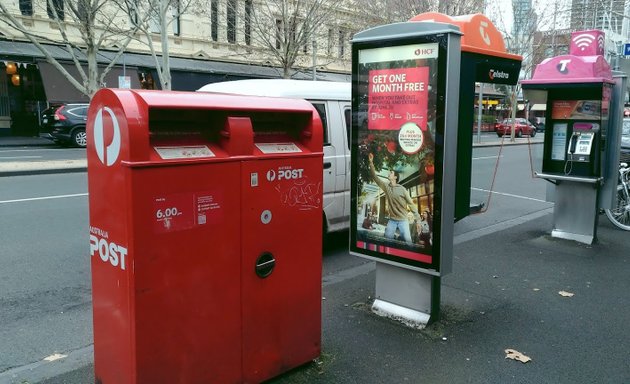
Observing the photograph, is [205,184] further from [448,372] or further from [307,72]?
[307,72]

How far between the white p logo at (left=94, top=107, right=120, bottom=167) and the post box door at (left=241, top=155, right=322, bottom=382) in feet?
2.30

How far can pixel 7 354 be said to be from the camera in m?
3.89

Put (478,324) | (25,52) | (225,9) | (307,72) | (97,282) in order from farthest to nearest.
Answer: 1. (307,72)
2. (225,9)
3. (25,52)
4. (478,324)
5. (97,282)

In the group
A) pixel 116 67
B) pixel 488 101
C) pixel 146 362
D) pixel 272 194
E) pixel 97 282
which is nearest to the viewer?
pixel 146 362

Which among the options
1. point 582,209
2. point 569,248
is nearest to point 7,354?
point 569,248

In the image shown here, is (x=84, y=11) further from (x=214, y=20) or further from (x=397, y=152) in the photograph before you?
(x=397, y=152)

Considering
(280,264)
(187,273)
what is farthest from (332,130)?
(187,273)

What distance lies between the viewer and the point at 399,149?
4125 millimetres

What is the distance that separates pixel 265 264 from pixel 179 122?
97 cm

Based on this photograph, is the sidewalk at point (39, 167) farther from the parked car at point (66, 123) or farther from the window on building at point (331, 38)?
the window on building at point (331, 38)

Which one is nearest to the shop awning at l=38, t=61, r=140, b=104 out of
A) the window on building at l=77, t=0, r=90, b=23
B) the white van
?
the window on building at l=77, t=0, r=90, b=23

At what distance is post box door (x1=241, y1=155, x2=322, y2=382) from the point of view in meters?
3.08

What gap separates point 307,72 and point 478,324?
2894 centimetres

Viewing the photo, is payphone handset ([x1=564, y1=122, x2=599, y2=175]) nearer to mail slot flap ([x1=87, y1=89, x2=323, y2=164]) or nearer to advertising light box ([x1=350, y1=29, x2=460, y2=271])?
advertising light box ([x1=350, y1=29, x2=460, y2=271])
